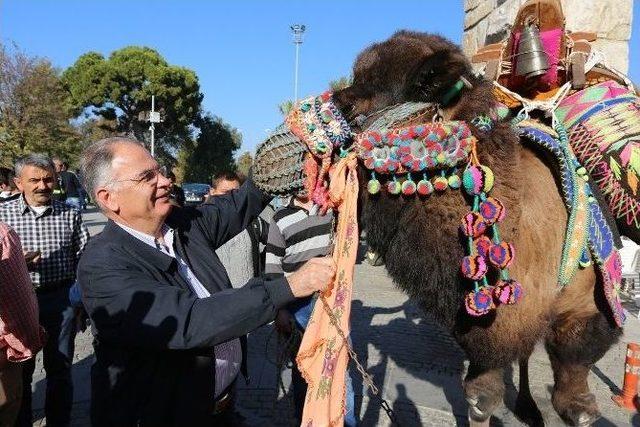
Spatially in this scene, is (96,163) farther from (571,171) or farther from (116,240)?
(571,171)

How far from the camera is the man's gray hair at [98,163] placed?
2090 millimetres

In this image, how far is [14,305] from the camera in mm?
2600

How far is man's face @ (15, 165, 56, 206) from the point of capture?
369 centimetres

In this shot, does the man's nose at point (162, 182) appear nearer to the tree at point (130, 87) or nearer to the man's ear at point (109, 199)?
the man's ear at point (109, 199)

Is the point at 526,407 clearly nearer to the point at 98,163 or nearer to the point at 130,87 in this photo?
the point at 98,163

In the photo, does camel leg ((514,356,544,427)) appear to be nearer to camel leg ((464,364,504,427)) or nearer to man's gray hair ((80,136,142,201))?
camel leg ((464,364,504,427))

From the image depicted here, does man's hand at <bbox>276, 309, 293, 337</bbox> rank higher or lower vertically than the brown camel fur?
lower

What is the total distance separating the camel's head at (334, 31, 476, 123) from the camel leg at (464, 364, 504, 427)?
134 centimetres

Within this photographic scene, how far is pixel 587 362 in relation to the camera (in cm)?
251

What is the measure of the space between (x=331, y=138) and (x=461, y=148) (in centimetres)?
44

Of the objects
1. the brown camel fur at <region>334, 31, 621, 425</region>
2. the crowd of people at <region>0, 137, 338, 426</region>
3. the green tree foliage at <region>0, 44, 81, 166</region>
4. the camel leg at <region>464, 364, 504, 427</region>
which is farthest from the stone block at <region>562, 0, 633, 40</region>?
the green tree foliage at <region>0, 44, 81, 166</region>

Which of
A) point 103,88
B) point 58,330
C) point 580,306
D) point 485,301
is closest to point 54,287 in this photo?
point 58,330

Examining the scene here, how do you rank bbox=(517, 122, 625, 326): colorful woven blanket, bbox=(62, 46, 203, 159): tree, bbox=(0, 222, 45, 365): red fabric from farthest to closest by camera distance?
1. bbox=(62, 46, 203, 159): tree
2. bbox=(0, 222, 45, 365): red fabric
3. bbox=(517, 122, 625, 326): colorful woven blanket

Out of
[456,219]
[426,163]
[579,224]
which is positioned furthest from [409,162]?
[579,224]
